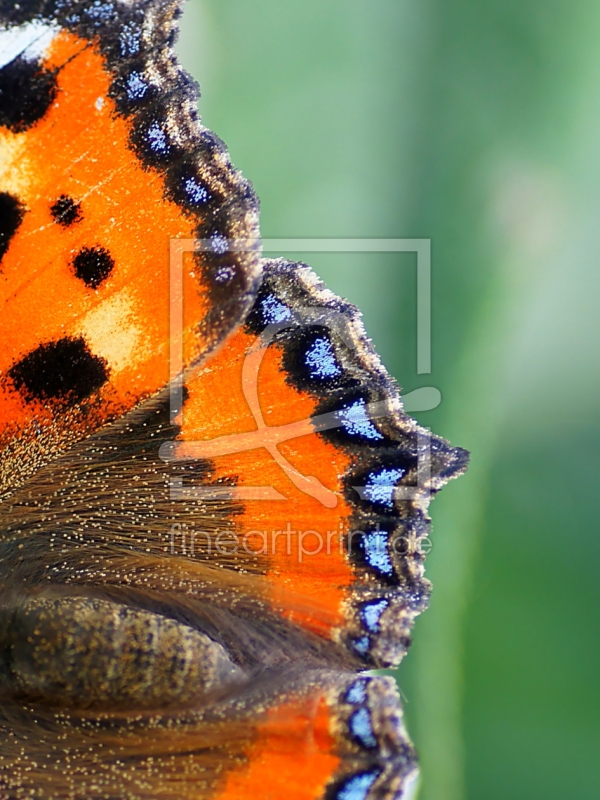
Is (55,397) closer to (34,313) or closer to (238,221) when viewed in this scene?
(34,313)

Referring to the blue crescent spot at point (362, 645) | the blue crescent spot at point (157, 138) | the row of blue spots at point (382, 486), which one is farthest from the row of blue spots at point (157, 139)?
the blue crescent spot at point (362, 645)

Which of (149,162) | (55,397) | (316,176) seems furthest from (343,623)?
(316,176)

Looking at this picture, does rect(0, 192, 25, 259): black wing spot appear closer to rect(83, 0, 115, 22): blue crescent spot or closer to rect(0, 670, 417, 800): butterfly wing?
rect(83, 0, 115, 22): blue crescent spot

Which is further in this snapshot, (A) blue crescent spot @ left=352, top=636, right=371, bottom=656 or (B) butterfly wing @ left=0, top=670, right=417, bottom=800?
(A) blue crescent spot @ left=352, top=636, right=371, bottom=656

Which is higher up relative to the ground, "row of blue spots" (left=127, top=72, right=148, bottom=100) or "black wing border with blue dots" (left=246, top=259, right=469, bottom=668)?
"row of blue spots" (left=127, top=72, right=148, bottom=100)

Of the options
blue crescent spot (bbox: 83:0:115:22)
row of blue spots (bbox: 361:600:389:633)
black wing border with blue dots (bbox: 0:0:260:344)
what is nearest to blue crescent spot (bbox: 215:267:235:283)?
black wing border with blue dots (bbox: 0:0:260:344)

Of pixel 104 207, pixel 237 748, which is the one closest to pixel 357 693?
pixel 237 748
